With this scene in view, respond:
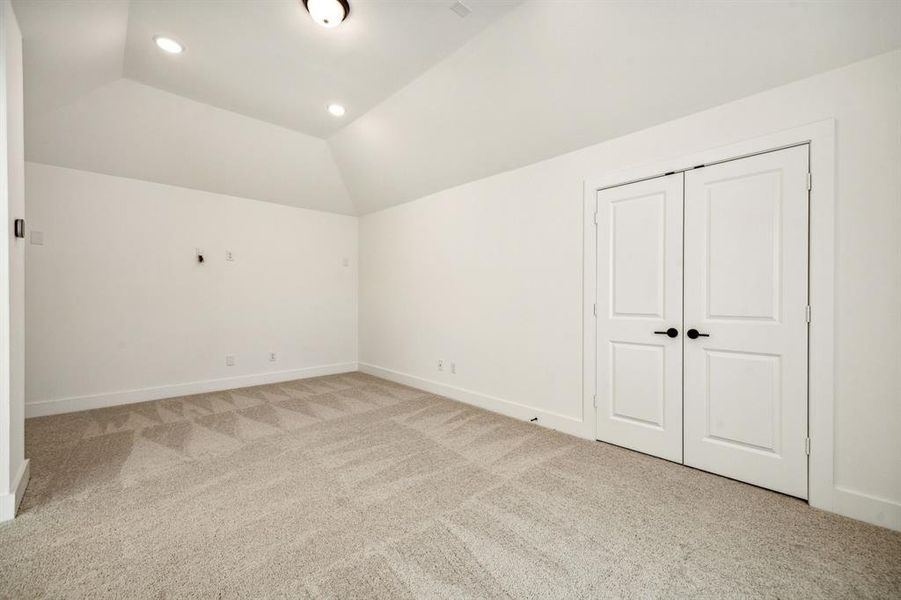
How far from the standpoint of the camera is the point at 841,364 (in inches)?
84.3

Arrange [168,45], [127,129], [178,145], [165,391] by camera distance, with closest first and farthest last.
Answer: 1. [168,45]
2. [127,129]
3. [178,145]
4. [165,391]

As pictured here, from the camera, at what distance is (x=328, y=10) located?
246cm

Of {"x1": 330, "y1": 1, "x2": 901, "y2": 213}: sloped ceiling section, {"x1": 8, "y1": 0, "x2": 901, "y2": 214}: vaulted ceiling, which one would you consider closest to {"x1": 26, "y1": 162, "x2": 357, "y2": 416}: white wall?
{"x1": 8, "y1": 0, "x2": 901, "y2": 214}: vaulted ceiling

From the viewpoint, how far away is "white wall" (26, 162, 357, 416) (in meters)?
3.95

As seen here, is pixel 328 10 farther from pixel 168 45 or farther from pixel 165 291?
pixel 165 291

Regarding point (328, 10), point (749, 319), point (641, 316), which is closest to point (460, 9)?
point (328, 10)

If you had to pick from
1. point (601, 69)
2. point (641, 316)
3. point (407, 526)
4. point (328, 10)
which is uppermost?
point (328, 10)

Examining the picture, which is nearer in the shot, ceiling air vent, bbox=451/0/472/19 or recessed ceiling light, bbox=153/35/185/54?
ceiling air vent, bbox=451/0/472/19

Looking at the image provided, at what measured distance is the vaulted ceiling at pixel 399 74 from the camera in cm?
223

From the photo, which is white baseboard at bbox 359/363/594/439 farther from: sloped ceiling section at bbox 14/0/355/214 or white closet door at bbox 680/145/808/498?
sloped ceiling section at bbox 14/0/355/214

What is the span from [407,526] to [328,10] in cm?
326

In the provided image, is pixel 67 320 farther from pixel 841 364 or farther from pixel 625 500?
pixel 841 364

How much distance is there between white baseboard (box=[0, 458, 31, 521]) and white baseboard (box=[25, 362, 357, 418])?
213 cm

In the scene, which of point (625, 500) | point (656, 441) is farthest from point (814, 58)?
point (625, 500)
